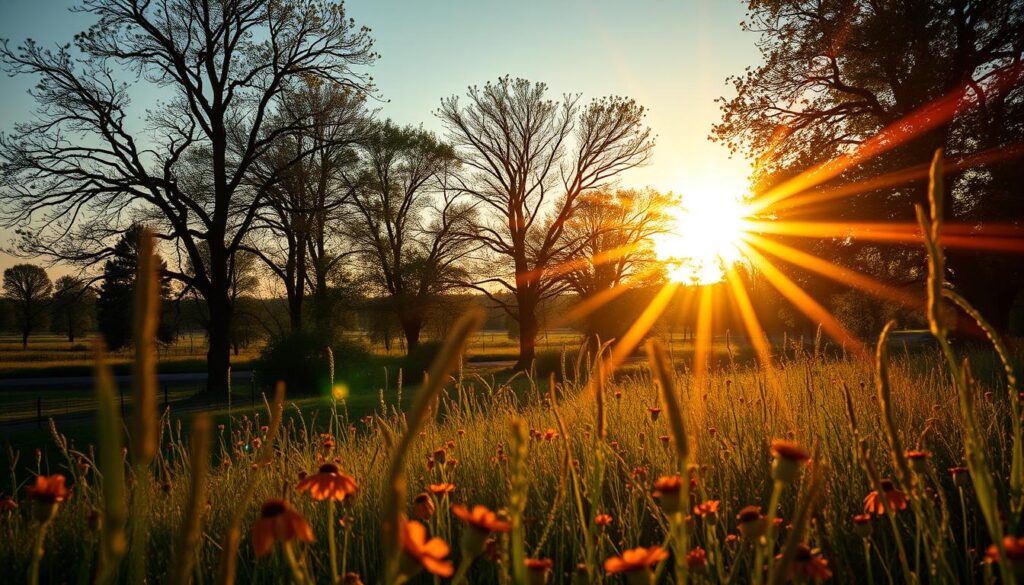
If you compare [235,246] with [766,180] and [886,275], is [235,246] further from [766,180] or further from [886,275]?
[886,275]

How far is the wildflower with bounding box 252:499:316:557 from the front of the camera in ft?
3.14

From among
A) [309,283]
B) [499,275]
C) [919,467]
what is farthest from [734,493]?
[309,283]

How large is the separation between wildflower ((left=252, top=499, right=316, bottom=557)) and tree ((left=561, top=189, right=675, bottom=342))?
24.1m

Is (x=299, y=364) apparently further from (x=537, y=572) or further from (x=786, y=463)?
(x=786, y=463)

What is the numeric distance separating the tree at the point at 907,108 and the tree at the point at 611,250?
839cm

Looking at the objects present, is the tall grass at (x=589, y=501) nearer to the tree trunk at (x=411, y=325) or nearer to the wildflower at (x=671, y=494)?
the wildflower at (x=671, y=494)

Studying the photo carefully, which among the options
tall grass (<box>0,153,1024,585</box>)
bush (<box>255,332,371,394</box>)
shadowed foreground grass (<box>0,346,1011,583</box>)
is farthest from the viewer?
bush (<box>255,332,371,394</box>)

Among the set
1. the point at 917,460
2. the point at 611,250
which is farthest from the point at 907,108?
the point at 917,460

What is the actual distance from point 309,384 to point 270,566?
58.7ft

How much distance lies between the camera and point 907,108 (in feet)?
50.0

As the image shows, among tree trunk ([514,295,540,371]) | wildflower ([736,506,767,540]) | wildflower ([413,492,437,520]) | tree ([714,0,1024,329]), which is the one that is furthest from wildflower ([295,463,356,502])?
tree trunk ([514,295,540,371])

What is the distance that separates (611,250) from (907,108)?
1275cm

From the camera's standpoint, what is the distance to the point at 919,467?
1.48 meters

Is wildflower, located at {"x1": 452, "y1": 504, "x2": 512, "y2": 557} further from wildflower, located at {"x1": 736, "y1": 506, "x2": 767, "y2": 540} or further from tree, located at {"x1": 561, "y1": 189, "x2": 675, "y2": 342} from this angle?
tree, located at {"x1": 561, "y1": 189, "x2": 675, "y2": 342}
